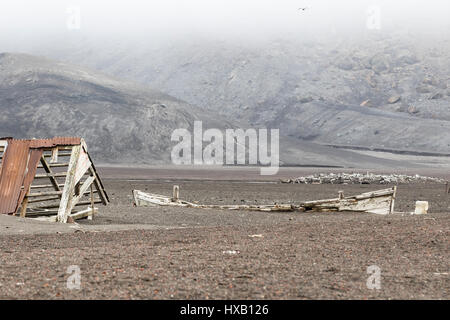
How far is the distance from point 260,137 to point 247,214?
80.5 meters

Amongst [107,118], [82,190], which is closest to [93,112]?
[107,118]

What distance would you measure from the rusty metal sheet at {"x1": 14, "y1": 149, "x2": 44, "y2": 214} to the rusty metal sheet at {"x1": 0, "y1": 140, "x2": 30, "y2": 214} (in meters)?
0.11

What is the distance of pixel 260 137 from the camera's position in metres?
106

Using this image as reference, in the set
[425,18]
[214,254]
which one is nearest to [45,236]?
[214,254]

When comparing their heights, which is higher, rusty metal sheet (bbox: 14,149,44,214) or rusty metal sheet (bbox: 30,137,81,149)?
rusty metal sheet (bbox: 30,137,81,149)

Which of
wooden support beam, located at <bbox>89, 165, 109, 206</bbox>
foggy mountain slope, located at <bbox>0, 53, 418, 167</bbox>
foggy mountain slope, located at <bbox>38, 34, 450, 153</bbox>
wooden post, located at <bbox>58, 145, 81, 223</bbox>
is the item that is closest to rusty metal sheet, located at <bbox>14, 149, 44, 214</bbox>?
wooden post, located at <bbox>58, 145, 81, 223</bbox>

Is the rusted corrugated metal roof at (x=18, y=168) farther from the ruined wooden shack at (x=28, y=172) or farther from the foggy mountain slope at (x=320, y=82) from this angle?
the foggy mountain slope at (x=320, y=82)

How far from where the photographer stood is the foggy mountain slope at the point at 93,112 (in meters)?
88.4

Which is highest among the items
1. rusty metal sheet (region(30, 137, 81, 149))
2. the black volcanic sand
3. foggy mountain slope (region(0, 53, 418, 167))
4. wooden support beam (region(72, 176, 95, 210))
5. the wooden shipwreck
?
foggy mountain slope (region(0, 53, 418, 167))

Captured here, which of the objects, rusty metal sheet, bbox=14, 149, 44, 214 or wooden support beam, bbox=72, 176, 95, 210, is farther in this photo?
wooden support beam, bbox=72, 176, 95, 210

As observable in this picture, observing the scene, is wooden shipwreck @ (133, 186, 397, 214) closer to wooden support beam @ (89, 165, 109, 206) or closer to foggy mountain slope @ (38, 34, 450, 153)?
wooden support beam @ (89, 165, 109, 206)

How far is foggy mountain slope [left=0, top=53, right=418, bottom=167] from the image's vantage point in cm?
8844

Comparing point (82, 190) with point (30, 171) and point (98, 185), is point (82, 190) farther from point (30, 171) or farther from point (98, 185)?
point (98, 185)
